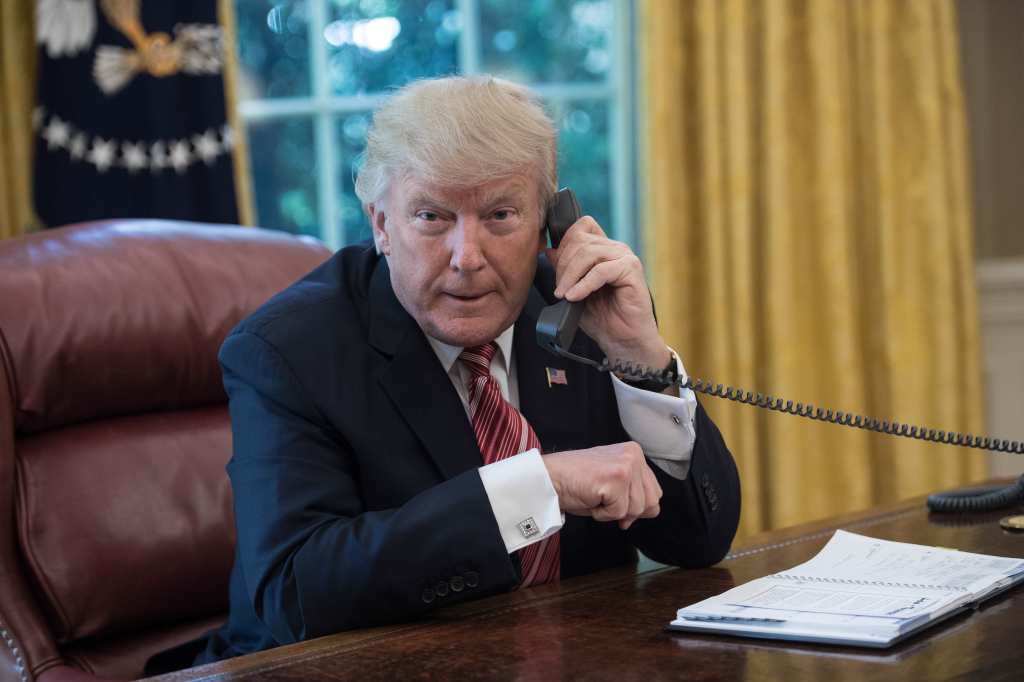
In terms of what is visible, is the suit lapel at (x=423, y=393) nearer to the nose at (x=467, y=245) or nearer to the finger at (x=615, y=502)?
the nose at (x=467, y=245)

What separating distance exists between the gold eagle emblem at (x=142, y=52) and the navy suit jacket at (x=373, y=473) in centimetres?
151

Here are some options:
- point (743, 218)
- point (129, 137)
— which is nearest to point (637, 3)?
point (743, 218)

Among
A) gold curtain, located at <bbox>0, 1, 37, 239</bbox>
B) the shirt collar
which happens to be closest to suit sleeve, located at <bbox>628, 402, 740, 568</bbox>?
the shirt collar

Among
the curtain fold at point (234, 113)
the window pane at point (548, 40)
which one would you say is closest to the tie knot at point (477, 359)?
the curtain fold at point (234, 113)

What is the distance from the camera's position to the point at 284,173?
12.0 feet

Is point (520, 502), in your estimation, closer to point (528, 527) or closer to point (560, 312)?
point (528, 527)

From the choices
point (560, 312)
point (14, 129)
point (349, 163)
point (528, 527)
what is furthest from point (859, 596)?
point (349, 163)

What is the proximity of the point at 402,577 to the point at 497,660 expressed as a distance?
0.23 m

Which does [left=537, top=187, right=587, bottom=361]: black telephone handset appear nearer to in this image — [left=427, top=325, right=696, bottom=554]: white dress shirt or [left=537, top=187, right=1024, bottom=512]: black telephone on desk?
[left=537, top=187, right=1024, bottom=512]: black telephone on desk

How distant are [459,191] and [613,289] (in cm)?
31

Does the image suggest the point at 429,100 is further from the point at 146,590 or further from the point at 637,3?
the point at 637,3

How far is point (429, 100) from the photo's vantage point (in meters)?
1.60

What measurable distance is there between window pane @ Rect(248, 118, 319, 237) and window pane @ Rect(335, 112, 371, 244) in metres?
0.09

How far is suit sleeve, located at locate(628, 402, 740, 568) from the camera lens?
159cm
